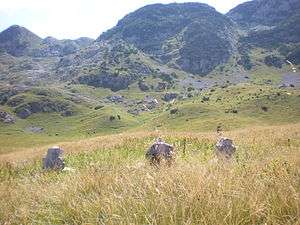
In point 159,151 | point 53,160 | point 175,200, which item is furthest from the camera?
point 53,160

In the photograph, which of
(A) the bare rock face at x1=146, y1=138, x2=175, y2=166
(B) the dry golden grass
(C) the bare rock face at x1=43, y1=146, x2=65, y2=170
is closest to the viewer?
(B) the dry golden grass

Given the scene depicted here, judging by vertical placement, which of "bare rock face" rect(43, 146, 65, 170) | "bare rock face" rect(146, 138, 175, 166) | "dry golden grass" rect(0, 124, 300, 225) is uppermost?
"dry golden grass" rect(0, 124, 300, 225)

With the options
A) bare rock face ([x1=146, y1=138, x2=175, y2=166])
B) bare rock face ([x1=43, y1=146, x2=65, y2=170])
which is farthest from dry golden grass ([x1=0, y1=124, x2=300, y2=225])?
bare rock face ([x1=43, y1=146, x2=65, y2=170])

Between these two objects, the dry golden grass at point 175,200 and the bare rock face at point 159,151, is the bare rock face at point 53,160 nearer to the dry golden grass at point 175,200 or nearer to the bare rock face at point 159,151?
the bare rock face at point 159,151

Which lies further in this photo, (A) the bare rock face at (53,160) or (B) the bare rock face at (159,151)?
(A) the bare rock face at (53,160)

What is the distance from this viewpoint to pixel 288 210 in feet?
17.3

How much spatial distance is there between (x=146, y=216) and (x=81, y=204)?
1.51 metres

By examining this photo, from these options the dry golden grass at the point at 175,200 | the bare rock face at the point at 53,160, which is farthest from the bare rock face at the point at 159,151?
the dry golden grass at the point at 175,200

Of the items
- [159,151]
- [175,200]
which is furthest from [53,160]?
[175,200]

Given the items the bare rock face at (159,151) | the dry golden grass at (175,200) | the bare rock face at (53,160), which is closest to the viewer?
the dry golden grass at (175,200)

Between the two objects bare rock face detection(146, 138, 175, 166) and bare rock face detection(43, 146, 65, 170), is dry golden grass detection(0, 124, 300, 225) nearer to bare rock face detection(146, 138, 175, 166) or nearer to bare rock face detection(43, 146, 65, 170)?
bare rock face detection(146, 138, 175, 166)

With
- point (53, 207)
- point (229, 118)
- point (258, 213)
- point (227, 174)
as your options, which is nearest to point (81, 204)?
point (53, 207)

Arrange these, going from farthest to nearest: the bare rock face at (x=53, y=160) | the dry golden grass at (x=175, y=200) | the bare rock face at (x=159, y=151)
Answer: the bare rock face at (x=53, y=160) → the bare rock face at (x=159, y=151) → the dry golden grass at (x=175, y=200)

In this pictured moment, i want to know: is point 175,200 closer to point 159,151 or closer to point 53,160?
point 159,151
